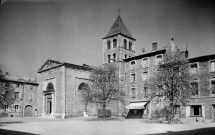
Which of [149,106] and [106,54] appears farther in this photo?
[106,54]

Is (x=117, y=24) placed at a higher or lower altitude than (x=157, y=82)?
higher

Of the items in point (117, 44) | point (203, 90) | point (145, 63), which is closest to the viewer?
point (203, 90)

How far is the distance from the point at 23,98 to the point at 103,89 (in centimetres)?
2093

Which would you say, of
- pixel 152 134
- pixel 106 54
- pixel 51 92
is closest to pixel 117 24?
pixel 106 54

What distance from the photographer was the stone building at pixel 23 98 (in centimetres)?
3825

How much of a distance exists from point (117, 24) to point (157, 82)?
20.0m

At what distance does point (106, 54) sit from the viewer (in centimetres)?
3825

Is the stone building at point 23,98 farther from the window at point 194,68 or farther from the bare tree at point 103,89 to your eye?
the window at point 194,68

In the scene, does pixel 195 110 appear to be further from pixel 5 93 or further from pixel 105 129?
pixel 5 93

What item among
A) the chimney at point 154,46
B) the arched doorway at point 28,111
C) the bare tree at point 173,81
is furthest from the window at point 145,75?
the arched doorway at point 28,111

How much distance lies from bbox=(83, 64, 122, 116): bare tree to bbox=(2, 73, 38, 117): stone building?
727 inches

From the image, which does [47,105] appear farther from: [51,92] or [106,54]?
[106,54]

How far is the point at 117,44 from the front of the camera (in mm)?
36531

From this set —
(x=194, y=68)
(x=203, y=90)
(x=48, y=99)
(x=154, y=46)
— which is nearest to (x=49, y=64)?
(x=48, y=99)
